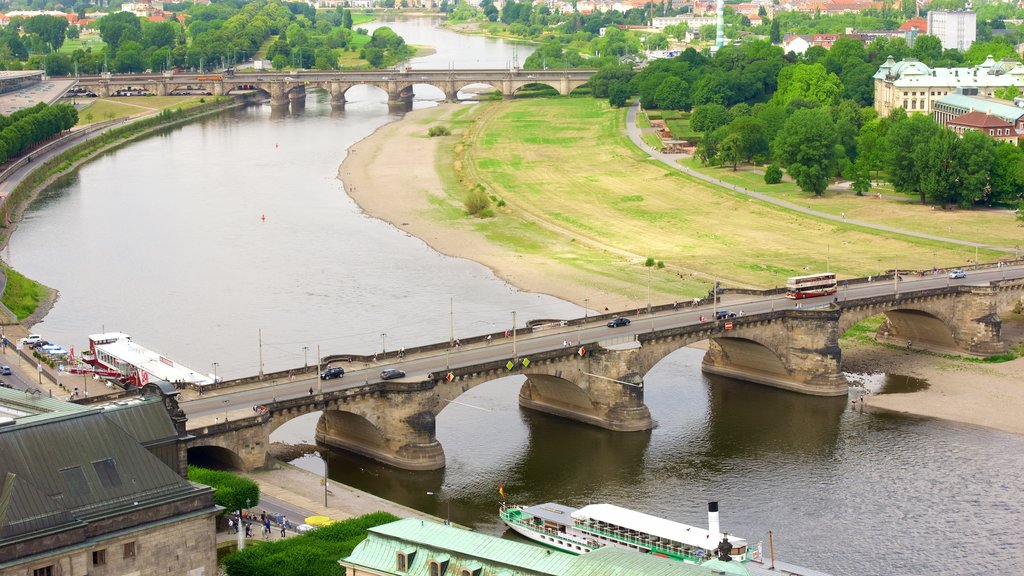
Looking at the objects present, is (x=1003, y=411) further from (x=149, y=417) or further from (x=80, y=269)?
(x=80, y=269)

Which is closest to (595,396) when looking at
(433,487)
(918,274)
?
(433,487)

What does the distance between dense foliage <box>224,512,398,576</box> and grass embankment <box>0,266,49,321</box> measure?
67.1 metres

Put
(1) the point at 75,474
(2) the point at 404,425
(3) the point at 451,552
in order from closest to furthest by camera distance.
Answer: (3) the point at 451,552 → (1) the point at 75,474 → (2) the point at 404,425

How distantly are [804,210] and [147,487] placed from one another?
5194 inches

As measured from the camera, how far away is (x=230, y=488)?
91.6m

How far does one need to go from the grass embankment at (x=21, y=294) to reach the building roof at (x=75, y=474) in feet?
239

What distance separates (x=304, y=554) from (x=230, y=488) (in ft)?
38.2

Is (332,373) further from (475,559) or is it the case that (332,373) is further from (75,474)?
(475,559)

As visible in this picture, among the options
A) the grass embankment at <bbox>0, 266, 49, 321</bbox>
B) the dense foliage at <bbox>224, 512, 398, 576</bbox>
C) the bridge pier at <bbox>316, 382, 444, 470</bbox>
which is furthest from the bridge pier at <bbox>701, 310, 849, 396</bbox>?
the grass embankment at <bbox>0, 266, 49, 321</bbox>

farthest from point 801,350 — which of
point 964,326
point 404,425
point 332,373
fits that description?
point 332,373

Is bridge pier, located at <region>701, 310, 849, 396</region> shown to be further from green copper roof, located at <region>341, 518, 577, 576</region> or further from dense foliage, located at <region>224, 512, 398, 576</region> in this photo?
green copper roof, located at <region>341, 518, 577, 576</region>

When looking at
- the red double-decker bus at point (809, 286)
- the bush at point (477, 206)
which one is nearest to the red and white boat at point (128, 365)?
the red double-decker bus at point (809, 286)

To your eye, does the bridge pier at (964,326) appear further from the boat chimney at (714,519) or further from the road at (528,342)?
the boat chimney at (714,519)

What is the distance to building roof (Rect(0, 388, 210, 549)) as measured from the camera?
231ft
